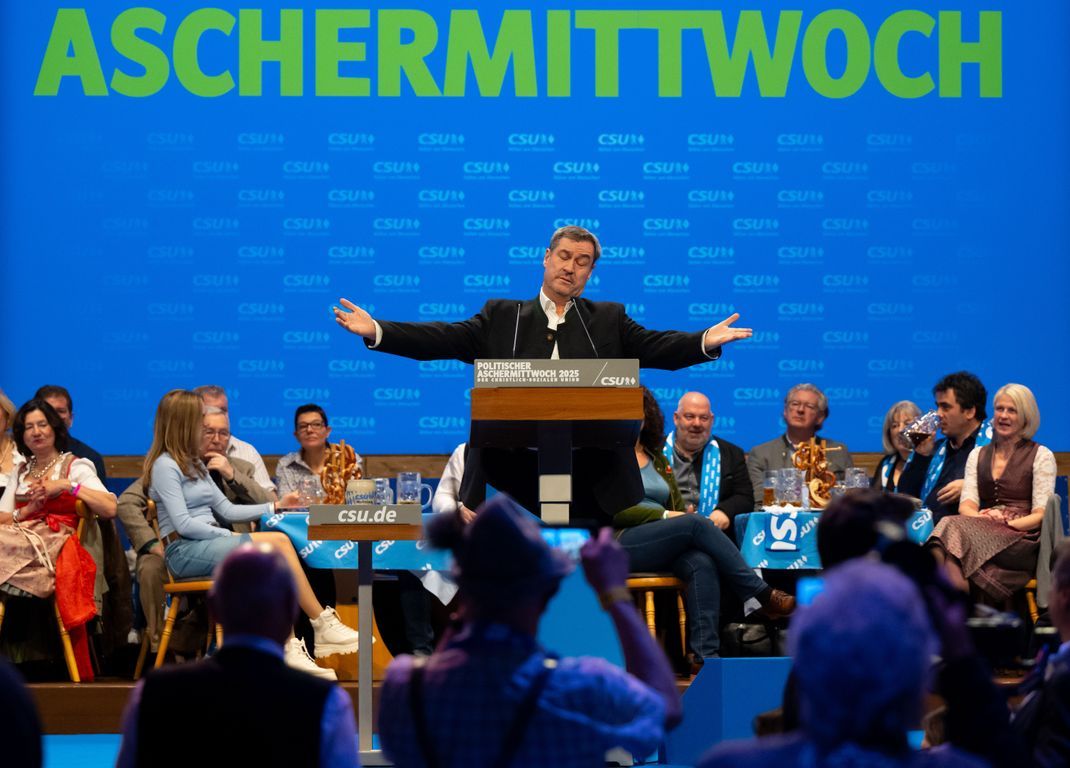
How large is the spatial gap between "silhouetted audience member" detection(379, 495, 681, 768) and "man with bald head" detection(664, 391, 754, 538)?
4.59 meters

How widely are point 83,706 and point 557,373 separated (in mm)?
3100

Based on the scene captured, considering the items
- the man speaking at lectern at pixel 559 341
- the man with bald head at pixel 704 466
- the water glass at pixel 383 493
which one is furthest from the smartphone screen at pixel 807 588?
the man with bald head at pixel 704 466

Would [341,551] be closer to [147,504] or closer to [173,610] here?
[173,610]

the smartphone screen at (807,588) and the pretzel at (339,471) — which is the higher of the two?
the pretzel at (339,471)

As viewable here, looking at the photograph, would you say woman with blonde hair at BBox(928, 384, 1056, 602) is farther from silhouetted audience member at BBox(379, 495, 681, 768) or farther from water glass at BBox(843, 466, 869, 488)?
silhouetted audience member at BBox(379, 495, 681, 768)

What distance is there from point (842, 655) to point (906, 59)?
7173 mm

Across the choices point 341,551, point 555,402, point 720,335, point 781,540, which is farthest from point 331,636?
point 555,402

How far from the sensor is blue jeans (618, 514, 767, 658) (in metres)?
5.96

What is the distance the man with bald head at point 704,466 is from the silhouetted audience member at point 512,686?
4589 millimetres

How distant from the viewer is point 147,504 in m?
6.83

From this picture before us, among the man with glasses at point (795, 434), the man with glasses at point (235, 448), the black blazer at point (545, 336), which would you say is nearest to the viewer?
the black blazer at point (545, 336)

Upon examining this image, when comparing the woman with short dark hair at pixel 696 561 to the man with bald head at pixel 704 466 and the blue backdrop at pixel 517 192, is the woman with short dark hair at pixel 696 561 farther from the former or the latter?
the blue backdrop at pixel 517 192

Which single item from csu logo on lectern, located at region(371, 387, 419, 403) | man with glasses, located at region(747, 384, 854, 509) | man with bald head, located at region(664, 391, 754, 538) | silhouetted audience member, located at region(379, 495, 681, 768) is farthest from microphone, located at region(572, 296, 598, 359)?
csu logo on lectern, located at region(371, 387, 419, 403)

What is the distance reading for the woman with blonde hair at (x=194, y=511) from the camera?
619 centimetres
